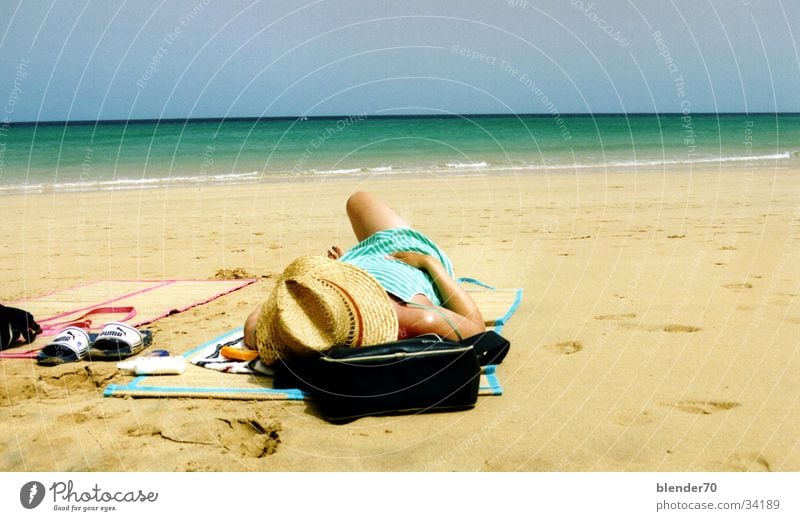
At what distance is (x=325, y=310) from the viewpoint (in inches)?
135

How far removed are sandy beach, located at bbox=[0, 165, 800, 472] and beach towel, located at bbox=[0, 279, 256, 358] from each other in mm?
164

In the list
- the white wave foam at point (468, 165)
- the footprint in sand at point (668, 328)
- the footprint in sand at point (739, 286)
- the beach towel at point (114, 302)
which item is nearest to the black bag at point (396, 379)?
the footprint in sand at point (668, 328)

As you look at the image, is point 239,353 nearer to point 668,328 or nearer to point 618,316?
point 618,316

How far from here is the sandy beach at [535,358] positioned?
2.95 metres

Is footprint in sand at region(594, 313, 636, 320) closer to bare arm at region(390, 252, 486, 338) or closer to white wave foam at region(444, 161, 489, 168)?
bare arm at region(390, 252, 486, 338)

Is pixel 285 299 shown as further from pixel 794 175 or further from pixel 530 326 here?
pixel 794 175

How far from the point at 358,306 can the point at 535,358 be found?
3.60 feet

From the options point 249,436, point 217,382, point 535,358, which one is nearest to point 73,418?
point 217,382

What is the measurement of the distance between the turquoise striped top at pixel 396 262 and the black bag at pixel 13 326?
183 centimetres

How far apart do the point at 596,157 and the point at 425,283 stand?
17.8m

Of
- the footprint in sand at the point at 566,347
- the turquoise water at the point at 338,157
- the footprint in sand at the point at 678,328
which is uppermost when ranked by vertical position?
the footprint in sand at the point at 566,347

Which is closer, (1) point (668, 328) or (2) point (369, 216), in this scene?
(1) point (668, 328)

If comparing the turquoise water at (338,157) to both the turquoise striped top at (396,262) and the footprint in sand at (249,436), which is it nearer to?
the turquoise striped top at (396,262)

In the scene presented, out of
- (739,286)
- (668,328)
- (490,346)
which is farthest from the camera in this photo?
(739,286)
